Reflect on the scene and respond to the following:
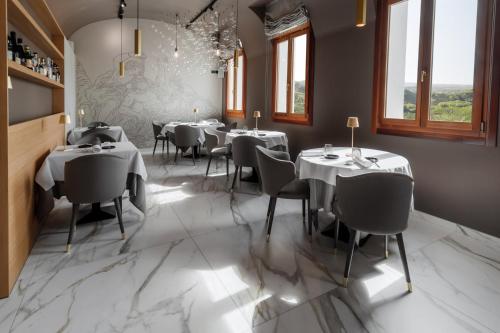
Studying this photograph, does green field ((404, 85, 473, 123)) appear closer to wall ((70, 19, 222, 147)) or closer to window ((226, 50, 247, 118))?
window ((226, 50, 247, 118))

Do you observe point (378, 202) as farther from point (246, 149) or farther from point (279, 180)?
point (246, 149)

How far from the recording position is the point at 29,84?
364 cm

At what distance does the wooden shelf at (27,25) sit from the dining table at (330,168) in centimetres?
267

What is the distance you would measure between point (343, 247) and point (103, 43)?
8449 mm

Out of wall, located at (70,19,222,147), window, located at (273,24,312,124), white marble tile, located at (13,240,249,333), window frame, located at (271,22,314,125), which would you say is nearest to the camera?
white marble tile, located at (13,240,249,333)

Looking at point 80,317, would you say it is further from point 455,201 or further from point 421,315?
point 455,201

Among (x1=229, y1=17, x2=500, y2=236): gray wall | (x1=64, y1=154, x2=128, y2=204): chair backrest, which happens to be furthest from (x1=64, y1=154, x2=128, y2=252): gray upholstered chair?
(x1=229, y1=17, x2=500, y2=236): gray wall

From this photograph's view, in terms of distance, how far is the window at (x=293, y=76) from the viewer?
19.9 feet

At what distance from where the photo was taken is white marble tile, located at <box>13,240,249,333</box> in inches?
72.9

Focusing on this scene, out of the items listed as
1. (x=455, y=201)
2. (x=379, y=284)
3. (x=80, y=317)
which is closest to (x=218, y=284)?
(x=80, y=317)

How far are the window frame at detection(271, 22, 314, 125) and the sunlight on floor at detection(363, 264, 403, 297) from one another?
388cm

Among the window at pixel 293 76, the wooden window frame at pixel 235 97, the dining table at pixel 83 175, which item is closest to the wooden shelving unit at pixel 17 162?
the dining table at pixel 83 175

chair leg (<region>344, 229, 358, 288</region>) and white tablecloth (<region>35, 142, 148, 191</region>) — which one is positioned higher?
white tablecloth (<region>35, 142, 148, 191</region>)

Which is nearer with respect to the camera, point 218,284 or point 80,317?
point 80,317
